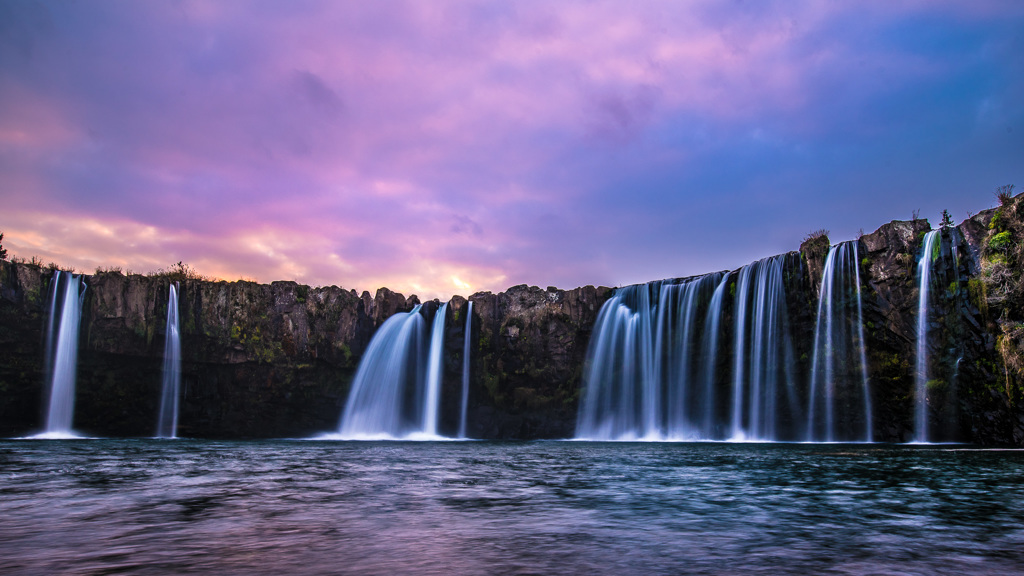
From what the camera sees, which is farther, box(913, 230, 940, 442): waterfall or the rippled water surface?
box(913, 230, 940, 442): waterfall

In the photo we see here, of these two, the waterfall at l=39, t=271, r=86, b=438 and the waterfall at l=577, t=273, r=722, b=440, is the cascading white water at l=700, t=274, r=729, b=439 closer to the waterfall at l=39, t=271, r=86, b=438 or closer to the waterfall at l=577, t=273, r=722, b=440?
the waterfall at l=577, t=273, r=722, b=440

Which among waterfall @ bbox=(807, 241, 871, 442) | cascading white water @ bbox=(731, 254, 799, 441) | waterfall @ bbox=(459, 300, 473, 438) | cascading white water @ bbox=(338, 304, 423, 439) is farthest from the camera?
waterfall @ bbox=(459, 300, 473, 438)

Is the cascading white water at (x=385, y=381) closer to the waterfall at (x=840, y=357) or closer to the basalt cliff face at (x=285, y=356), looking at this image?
the basalt cliff face at (x=285, y=356)

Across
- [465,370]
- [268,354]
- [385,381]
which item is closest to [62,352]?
[268,354]

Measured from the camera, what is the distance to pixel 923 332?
25344 millimetres

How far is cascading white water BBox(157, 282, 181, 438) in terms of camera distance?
3816 cm

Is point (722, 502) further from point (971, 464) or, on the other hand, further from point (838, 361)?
point (838, 361)

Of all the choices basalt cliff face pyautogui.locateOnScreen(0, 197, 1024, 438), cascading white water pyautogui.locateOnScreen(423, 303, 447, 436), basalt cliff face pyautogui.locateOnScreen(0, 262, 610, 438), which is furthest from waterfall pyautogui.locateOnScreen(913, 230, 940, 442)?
cascading white water pyautogui.locateOnScreen(423, 303, 447, 436)

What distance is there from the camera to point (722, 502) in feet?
22.2

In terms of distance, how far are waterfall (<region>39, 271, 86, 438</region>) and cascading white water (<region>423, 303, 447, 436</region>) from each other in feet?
71.7

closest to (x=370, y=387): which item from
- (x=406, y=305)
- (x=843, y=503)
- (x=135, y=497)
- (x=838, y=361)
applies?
(x=406, y=305)

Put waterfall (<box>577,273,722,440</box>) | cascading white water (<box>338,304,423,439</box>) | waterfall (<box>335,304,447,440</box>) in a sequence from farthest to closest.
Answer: waterfall (<box>335,304,447,440</box>), cascading white water (<box>338,304,423,439</box>), waterfall (<box>577,273,722,440</box>)

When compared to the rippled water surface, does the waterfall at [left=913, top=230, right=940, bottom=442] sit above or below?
above

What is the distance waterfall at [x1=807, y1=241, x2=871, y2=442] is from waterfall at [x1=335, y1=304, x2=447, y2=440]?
23091mm
